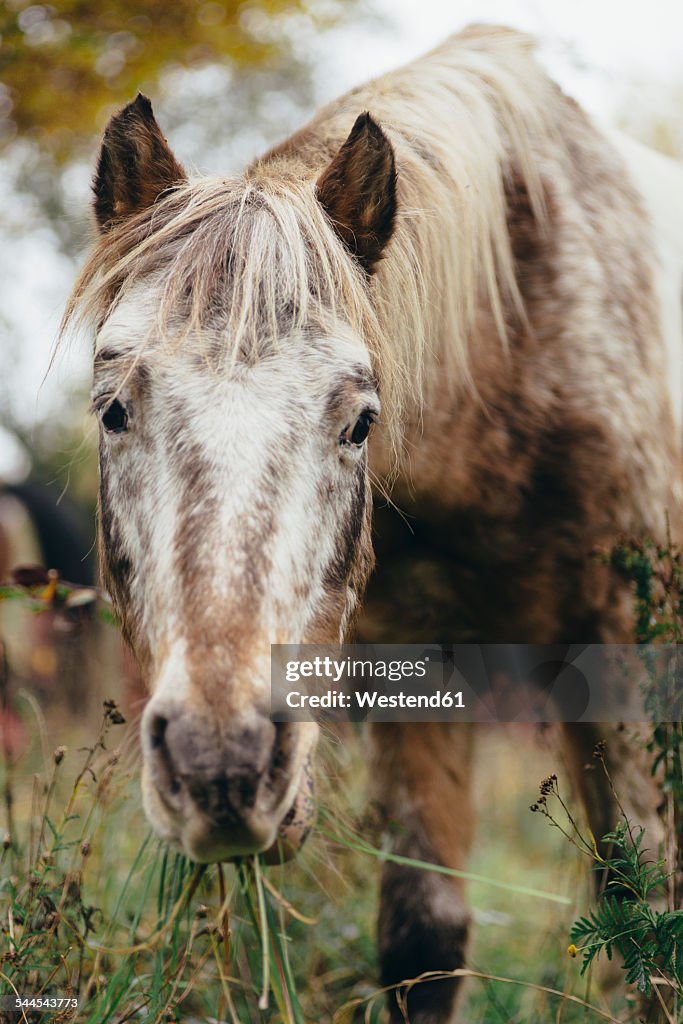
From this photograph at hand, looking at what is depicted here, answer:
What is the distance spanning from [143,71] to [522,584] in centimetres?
409

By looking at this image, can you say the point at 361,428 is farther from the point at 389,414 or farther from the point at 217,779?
the point at 217,779

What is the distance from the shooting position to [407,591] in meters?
3.05

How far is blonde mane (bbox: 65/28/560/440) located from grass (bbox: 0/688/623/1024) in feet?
3.41

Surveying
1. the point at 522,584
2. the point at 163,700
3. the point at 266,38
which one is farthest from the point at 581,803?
the point at 266,38

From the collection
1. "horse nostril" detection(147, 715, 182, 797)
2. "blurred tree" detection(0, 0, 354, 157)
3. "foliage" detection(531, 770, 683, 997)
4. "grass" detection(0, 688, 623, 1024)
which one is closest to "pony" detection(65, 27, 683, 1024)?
"horse nostril" detection(147, 715, 182, 797)

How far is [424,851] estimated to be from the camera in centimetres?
318

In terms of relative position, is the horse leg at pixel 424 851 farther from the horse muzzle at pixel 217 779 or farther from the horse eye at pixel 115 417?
the horse eye at pixel 115 417

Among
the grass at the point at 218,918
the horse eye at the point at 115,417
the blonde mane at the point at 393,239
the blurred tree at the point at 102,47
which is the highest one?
the blurred tree at the point at 102,47

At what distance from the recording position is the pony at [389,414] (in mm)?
1631

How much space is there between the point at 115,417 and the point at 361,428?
0.53 meters

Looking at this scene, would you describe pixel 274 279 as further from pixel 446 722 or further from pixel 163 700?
pixel 446 722

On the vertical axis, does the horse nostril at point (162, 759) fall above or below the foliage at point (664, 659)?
below

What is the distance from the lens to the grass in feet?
6.53

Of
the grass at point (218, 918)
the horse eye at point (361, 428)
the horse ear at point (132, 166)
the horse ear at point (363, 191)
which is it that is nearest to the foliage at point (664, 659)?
the grass at point (218, 918)
